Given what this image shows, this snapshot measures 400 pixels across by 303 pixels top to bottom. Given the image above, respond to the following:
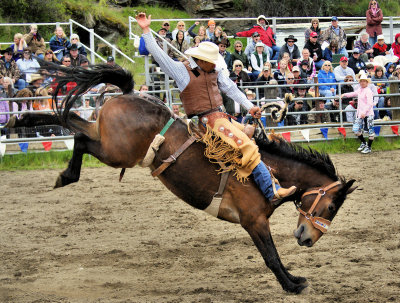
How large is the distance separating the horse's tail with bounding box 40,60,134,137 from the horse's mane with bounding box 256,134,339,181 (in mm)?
1505

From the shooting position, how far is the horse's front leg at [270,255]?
5.36 m

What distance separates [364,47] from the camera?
15.7 meters

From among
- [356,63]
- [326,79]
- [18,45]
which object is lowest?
[326,79]

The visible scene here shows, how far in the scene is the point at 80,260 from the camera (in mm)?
6422

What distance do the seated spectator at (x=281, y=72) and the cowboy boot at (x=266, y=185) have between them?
311 inches

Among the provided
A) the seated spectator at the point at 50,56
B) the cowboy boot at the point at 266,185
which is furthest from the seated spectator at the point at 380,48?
the cowboy boot at the point at 266,185

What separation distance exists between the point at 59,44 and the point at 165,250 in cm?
766

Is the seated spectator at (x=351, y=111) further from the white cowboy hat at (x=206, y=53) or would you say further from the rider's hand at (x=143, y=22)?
the rider's hand at (x=143, y=22)

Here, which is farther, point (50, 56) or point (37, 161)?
point (50, 56)

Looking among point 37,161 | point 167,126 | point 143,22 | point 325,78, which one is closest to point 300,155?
point 167,126

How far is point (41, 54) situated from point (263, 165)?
27.7 ft

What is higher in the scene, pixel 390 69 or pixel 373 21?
pixel 373 21

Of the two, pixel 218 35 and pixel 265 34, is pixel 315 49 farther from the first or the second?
pixel 218 35

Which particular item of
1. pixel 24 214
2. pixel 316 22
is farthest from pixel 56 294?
pixel 316 22
